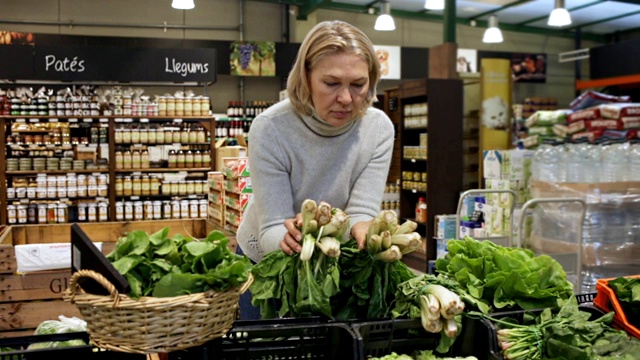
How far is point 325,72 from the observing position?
6.70 feet

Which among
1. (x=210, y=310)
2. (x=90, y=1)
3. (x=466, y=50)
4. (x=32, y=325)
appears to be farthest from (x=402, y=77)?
(x=210, y=310)

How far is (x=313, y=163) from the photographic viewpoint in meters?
2.25

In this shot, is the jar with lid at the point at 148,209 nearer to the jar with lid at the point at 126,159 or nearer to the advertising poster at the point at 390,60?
the jar with lid at the point at 126,159

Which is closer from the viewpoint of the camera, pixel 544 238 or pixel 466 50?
pixel 544 238

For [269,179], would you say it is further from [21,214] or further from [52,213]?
[21,214]

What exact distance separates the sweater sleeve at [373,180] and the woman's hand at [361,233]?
351 millimetres

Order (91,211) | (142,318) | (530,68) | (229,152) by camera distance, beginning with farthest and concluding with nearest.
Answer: (530,68) → (91,211) → (229,152) → (142,318)

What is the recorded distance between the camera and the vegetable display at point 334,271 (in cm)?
170

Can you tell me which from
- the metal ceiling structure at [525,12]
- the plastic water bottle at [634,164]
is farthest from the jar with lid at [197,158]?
the metal ceiling structure at [525,12]

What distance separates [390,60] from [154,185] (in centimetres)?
746

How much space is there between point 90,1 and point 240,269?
46.0 ft

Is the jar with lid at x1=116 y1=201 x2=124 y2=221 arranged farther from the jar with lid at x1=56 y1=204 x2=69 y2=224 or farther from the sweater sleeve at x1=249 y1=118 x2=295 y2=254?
the sweater sleeve at x1=249 y1=118 x2=295 y2=254

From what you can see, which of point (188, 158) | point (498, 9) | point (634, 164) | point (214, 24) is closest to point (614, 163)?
point (634, 164)

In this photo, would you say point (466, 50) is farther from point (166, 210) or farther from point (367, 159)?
point (367, 159)
